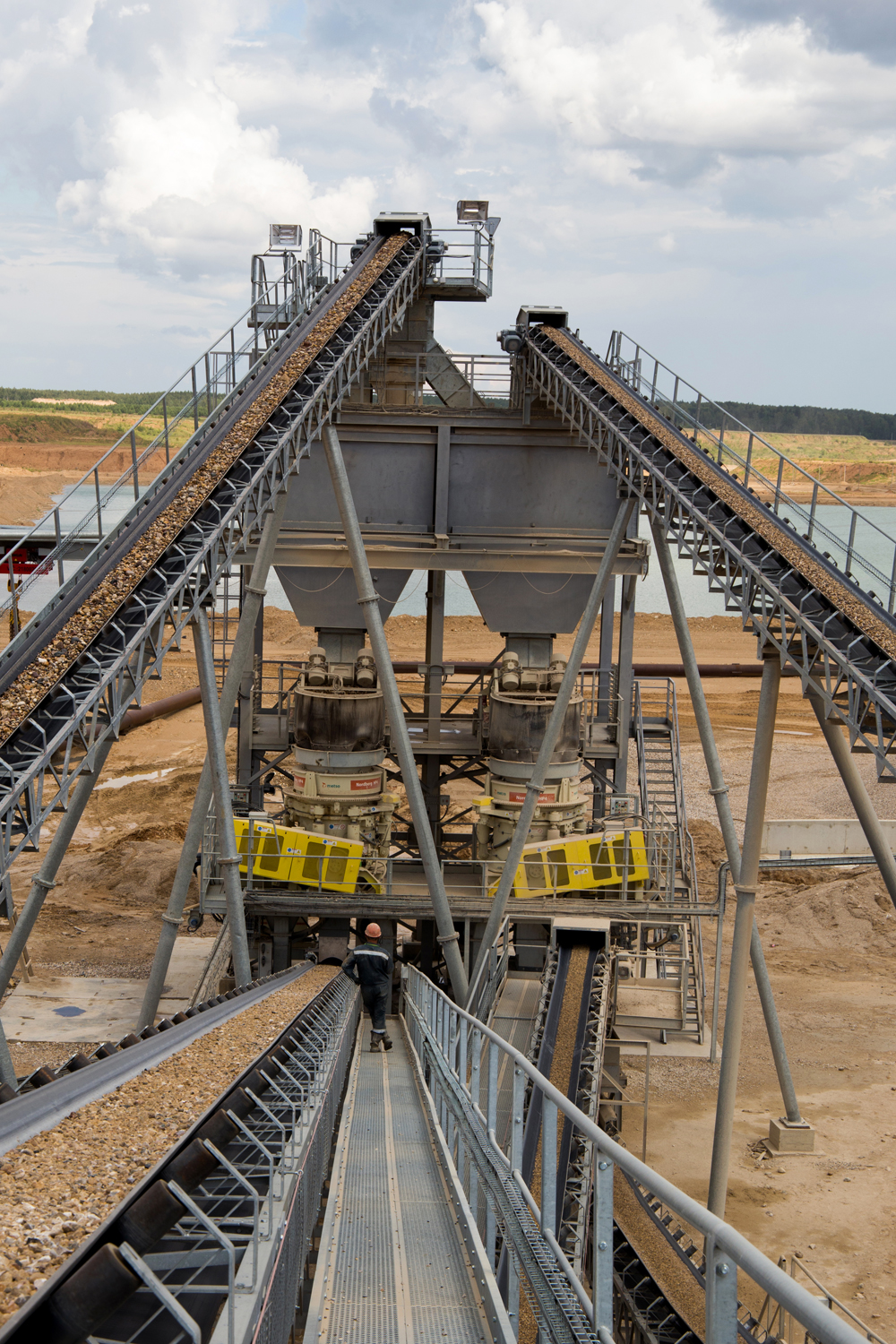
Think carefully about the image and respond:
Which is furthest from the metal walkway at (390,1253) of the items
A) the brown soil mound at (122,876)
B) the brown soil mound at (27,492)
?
the brown soil mound at (27,492)

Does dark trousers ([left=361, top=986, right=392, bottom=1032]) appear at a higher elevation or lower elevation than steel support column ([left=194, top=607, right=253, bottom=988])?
lower

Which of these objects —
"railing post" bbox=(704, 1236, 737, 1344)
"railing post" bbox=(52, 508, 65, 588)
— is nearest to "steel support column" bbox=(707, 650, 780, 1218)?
"railing post" bbox=(52, 508, 65, 588)

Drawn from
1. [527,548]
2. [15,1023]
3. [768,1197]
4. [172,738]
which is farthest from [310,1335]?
[172,738]

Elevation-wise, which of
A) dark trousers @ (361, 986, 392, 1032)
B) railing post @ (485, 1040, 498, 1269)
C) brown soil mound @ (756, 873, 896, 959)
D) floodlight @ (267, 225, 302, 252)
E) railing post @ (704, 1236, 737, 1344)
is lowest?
brown soil mound @ (756, 873, 896, 959)

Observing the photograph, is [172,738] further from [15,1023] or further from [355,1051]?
[355,1051]

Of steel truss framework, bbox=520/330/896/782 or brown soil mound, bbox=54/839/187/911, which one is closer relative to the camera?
steel truss framework, bbox=520/330/896/782

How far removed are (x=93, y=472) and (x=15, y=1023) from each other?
10245 mm

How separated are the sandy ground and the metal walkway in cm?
716

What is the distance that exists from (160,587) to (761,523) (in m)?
6.95

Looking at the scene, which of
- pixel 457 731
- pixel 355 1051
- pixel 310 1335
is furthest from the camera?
pixel 457 731

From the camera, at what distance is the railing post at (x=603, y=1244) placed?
3492mm

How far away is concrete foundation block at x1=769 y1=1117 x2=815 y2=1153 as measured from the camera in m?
15.7

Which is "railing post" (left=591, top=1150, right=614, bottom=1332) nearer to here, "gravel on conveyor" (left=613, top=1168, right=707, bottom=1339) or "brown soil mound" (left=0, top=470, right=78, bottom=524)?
"gravel on conveyor" (left=613, top=1168, right=707, bottom=1339)

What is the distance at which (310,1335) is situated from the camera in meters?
4.29
